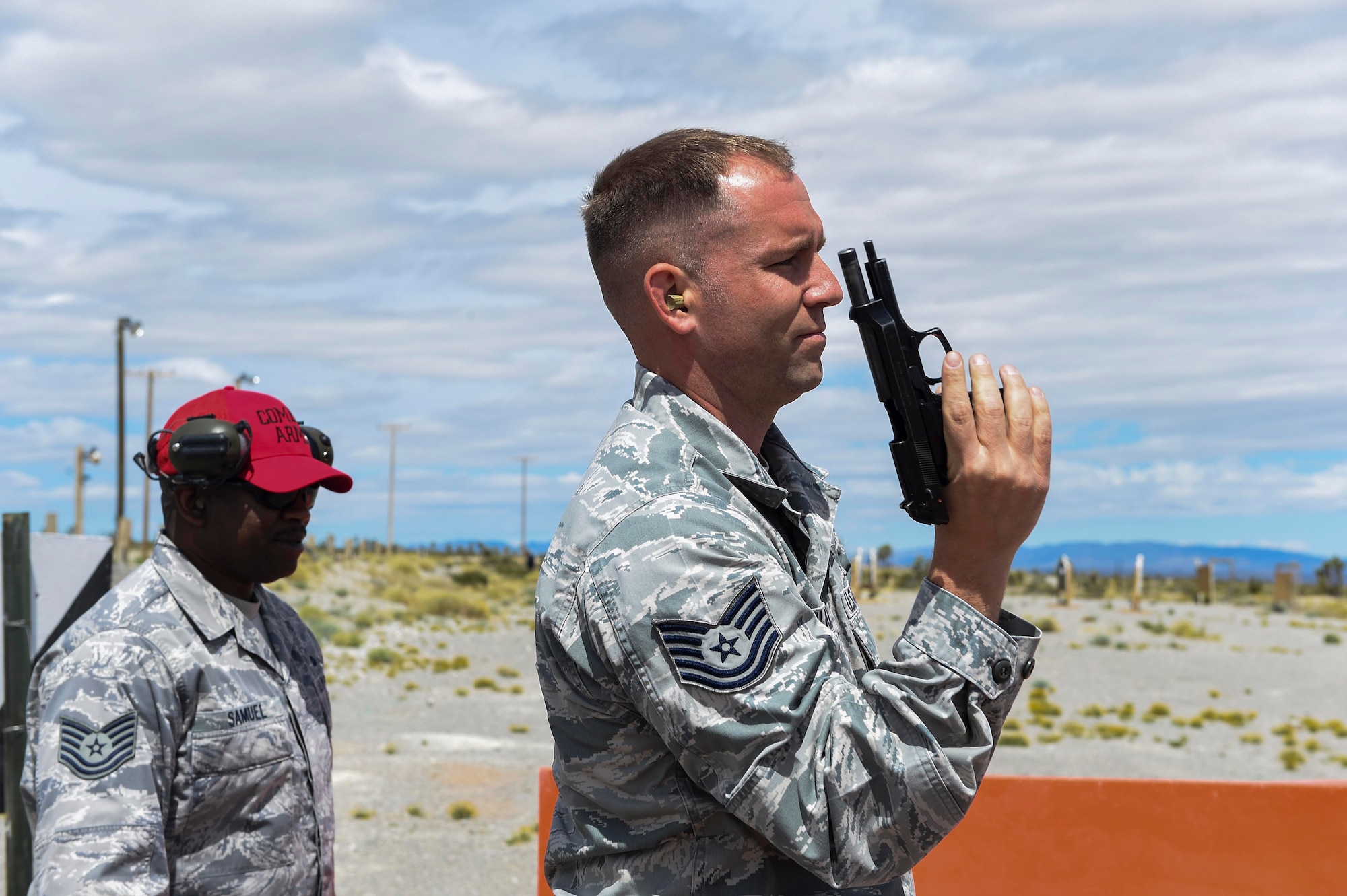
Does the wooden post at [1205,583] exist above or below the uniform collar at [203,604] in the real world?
below

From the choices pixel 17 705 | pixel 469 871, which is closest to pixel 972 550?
pixel 17 705

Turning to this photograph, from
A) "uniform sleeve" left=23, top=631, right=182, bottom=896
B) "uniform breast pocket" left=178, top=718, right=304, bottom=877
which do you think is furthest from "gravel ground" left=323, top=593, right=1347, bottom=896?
"uniform sleeve" left=23, top=631, right=182, bottom=896

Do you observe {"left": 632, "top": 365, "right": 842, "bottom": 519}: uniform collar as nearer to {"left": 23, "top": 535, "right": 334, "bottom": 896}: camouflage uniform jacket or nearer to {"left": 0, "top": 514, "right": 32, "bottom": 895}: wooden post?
{"left": 23, "top": 535, "right": 334, "bottom": 896}: camouflage uniform jacket

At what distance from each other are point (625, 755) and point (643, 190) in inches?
36.2

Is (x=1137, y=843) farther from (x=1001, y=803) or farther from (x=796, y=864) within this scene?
(x=796, y=864)

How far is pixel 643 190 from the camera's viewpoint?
2.05 metres

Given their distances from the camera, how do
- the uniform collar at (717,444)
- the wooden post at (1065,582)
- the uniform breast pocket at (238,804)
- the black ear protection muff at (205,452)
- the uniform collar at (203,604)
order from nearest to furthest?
1. the uniform collar at (717,444)
2. the uniform breast pocket at (238,804)
3. the uniform collar at (203,604)
4. the black ear protection muff at (205,452)
5. the wooden post at (1065,582)

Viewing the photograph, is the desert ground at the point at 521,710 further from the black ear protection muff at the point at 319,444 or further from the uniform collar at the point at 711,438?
the uniform collar at the point at 711,438

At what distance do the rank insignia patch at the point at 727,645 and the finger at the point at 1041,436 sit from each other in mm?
450

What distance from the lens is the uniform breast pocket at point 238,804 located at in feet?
8.95

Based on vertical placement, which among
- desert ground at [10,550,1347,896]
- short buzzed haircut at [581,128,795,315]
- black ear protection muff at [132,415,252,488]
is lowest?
desert ground at [10,550,1347,896]

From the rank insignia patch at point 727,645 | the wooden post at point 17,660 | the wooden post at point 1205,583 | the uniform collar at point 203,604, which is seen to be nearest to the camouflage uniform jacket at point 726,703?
the rank insignia patch at point 727,645

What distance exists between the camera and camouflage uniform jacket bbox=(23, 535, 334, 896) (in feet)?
8.25

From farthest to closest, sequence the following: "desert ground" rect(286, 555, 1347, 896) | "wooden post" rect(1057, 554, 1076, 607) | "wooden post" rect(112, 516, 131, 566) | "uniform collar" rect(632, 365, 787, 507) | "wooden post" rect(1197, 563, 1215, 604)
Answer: "wooden post" rect(1197, 563, 1215, 604)
"wooden post" rect(1057, 554, 1076, 607)
"wooden post" rect(112, 516, 131, 566)
"desert ground" rect(286, 555, 1347, 896)
"uniform collar" rect(632, 365, 787, 507)
